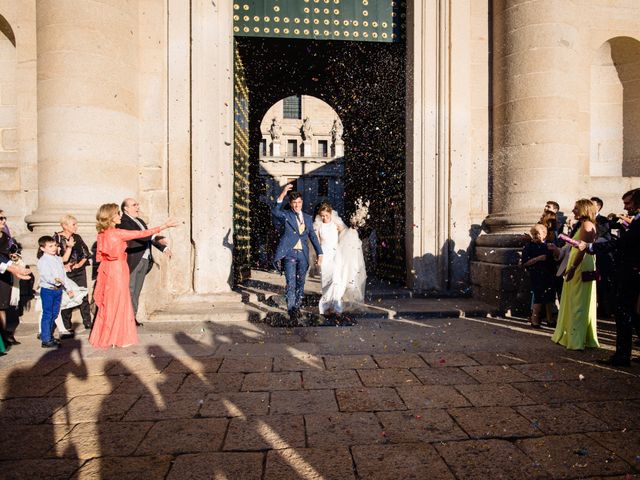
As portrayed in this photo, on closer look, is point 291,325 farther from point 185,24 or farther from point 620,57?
point 620,57

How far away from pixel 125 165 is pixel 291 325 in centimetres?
355

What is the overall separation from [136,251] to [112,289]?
963 mm

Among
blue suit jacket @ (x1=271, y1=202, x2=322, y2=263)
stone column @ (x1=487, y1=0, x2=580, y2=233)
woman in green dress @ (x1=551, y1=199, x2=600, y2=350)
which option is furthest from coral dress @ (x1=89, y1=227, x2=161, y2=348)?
stone column @ (x1=487, y1=0, x2=580, y2=233)

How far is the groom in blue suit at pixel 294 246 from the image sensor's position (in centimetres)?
658

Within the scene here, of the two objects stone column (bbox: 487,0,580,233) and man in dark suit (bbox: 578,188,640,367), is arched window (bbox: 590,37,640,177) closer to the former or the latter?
stone column (bbox: 487,0,580,233)

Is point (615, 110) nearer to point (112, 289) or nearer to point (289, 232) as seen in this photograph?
point (289, 232)

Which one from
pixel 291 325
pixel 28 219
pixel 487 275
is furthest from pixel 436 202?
pixel 28 219

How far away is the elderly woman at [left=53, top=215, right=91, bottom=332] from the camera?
575 cm

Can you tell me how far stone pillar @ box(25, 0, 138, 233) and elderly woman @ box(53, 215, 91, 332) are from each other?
1.61 ft

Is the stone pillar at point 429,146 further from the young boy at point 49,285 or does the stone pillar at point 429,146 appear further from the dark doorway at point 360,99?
the young boy at point 49,285

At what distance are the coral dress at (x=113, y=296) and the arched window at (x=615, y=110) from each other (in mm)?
8301

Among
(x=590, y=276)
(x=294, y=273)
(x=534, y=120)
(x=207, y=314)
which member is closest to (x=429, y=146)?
(x=534, y=120)

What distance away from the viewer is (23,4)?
7.14m

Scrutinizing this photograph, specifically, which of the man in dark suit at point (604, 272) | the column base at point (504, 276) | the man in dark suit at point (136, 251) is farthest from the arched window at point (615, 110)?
the man in dark suit at point (136, 251)
